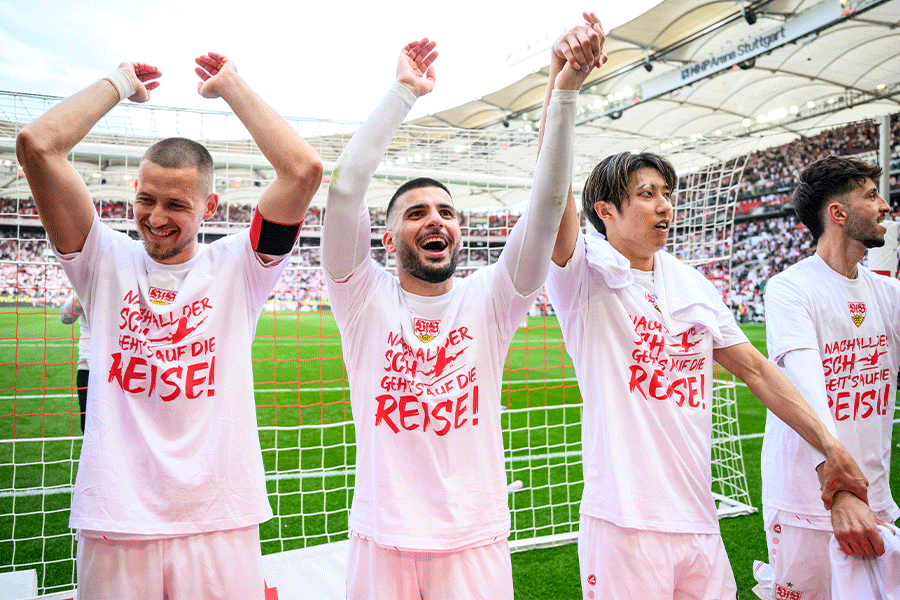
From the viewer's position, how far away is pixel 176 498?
171 centimetres

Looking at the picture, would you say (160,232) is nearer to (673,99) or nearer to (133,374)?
(133,374)

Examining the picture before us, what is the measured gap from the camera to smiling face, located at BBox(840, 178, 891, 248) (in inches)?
104

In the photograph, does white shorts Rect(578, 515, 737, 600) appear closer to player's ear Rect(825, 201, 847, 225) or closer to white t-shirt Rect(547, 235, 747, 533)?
white t-shirt Rect(547, 235, 747, 533)

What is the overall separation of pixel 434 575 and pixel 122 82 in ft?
5.81

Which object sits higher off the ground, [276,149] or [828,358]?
[276,149]

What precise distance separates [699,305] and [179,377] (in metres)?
1.73

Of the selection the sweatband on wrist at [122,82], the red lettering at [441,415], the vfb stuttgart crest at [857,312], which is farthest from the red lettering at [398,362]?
the vfb stuttgart crest at [857,312]

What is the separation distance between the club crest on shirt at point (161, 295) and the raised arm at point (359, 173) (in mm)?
486

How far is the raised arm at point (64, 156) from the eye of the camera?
1683 mm

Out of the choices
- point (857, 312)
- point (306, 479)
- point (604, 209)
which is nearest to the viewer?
point (604, 209)

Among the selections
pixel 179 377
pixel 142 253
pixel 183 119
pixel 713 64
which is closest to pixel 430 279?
pixel 179 377

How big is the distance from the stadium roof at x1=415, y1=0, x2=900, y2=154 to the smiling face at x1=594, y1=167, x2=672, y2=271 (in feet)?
46.1

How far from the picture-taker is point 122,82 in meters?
1.90

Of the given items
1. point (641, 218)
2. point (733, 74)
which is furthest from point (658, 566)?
point (733, 74)
